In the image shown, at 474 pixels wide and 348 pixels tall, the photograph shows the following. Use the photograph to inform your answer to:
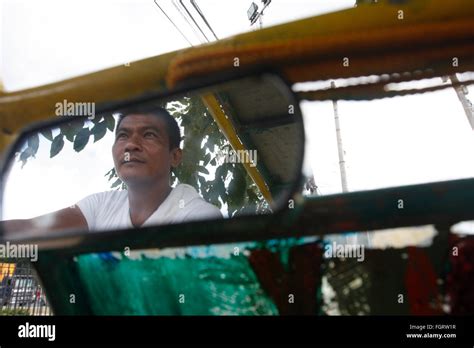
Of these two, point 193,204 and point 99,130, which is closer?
point 193,204

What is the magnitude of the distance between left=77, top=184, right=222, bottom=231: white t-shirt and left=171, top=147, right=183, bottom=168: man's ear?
0.08 meters

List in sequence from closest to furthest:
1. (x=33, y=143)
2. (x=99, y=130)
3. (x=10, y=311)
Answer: (x=99, y=130) → (x=33, y=143) → (x=10, y=311)

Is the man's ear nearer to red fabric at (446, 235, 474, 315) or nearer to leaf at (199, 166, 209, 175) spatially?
leaf at (199, 166, 209, 175)

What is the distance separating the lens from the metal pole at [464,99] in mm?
1305

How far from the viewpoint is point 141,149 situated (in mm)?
1526

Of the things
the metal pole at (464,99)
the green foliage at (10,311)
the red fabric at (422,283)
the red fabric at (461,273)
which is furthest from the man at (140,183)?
the metal pole at (464,99)

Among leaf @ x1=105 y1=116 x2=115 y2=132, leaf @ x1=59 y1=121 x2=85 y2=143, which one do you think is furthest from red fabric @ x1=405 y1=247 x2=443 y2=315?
leaf @ x1=59 y1=121 x2=85 y2=143

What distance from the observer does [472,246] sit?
47.6 inches

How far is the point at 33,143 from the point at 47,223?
354mm

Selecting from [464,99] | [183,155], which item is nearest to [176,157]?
[183,155]

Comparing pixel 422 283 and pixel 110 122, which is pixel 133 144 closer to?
pixel 110 122

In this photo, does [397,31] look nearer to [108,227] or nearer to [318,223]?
[318,223]

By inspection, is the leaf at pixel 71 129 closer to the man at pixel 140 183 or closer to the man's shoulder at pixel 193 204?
the man at pixel 140 183

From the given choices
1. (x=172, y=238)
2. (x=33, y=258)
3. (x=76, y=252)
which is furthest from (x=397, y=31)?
(x=33, y=258)
